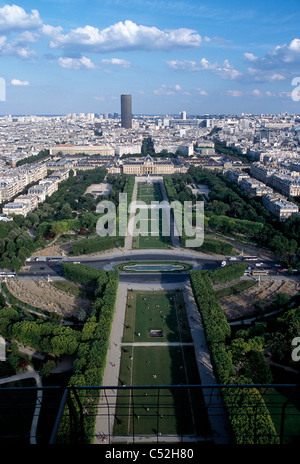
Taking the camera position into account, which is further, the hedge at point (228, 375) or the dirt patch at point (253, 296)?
the dirt patch at point (253, 296)

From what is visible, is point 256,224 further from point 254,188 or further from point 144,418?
point 144,418

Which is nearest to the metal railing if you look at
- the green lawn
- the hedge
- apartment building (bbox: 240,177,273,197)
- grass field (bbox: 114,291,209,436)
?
grass field (bbox: 114,291,209,436)

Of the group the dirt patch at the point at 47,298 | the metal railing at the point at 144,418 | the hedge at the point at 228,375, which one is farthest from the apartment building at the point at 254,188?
the metal railing at the point at 144,418

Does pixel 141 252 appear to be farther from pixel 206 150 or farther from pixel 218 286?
pixel 206 150

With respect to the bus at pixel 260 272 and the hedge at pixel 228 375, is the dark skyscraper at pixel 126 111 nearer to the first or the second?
the bus at pixel 260 272

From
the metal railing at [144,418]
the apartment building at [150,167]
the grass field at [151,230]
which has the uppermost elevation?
the apartment building at [150,167]
